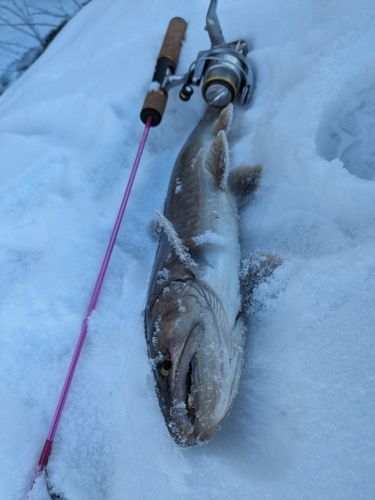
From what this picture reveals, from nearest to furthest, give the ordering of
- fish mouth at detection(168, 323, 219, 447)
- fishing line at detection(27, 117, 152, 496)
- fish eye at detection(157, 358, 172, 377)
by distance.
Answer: fish mouth at detection(168, 323, 219, 447)
fish eye at detection(157, 358, 172, 377)
fishing line at detection(27, 117, 152, 496)

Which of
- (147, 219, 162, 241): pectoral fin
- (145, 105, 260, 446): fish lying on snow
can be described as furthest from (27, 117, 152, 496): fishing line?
(145, 105, 260, 446): fish lying on snow

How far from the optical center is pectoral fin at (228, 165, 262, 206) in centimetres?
202

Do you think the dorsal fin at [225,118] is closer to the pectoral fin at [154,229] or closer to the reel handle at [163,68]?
the reel handle at [163,68]

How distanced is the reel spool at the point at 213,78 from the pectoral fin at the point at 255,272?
99 centimetres

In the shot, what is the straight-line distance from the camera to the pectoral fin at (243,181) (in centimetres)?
202

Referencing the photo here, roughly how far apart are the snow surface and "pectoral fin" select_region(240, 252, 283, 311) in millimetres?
34

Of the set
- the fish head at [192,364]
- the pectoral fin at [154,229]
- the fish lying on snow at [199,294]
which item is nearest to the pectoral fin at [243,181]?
A: the fish lying on snow at [199,294]

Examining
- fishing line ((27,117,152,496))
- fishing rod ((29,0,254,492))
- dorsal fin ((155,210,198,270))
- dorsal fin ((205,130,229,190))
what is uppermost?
fishing rod ((29,0,254,492))

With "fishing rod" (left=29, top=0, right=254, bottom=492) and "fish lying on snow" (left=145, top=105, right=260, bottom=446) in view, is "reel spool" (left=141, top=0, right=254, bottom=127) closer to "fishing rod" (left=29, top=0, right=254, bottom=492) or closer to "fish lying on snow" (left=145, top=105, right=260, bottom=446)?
"fishing rod" (left=29, top=0, right=254, bottom=492)

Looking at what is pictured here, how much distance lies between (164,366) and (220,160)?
3.30 feet

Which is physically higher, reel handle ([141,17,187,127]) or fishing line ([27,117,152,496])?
reel handle ([141,17,187,127])

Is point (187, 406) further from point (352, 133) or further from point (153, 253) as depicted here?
point (352, 133)

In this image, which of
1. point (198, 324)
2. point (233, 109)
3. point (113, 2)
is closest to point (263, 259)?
point (198, 324)

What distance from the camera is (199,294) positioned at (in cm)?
152
